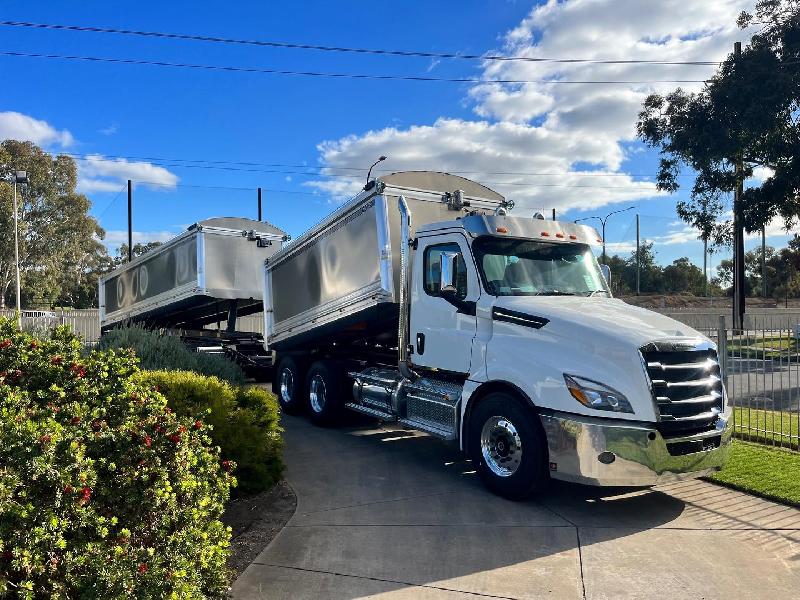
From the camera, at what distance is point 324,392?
9.36m

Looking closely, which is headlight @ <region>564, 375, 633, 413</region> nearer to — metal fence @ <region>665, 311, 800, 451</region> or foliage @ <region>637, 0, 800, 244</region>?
metal fence @ <region>665, 311, 800, 451</region>

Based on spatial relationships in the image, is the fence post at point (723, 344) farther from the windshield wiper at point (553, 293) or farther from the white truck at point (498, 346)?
the windshield wiper at point (553, 293)

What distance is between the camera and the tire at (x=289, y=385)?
33.5ft

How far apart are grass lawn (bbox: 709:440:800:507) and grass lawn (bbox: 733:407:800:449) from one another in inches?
9.9

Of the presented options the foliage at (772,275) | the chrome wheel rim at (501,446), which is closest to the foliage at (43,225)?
the chrome wheel rim at (501,446)

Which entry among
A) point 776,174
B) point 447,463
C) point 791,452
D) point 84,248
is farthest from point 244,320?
point 84,248

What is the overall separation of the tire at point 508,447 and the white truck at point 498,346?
0.5 inches

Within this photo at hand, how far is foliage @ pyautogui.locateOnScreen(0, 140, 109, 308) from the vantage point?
160 ft

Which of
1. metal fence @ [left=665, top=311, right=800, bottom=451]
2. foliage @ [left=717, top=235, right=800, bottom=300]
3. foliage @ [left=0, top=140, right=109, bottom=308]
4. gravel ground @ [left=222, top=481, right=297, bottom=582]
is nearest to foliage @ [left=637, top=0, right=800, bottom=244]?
metal fence @ [left=665, top=311, right=800, bottom=451]

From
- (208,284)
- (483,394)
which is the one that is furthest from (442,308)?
(208,284)

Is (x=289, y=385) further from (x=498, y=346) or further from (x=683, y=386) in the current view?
(x=683, y=386)

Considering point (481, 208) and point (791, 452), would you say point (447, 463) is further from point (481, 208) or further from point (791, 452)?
point (791, 452)

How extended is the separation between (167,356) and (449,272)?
5.23 meters

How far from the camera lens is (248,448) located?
596 centimetres
